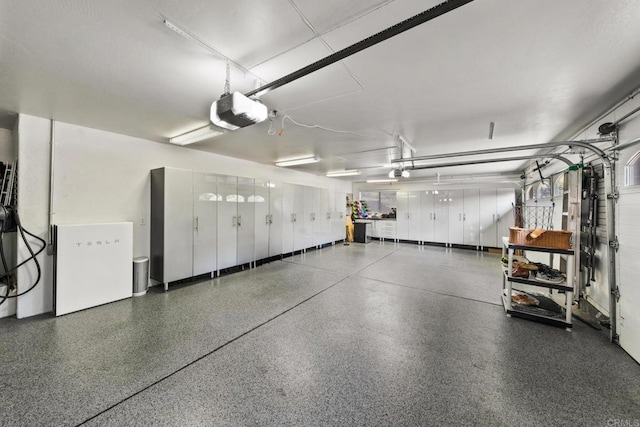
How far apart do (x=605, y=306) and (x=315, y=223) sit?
6.08 metres

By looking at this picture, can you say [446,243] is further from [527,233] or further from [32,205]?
[32,205]

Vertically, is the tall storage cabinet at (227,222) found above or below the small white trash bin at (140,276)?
above

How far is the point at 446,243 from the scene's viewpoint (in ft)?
27.3

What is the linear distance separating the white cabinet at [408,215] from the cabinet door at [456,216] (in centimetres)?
105

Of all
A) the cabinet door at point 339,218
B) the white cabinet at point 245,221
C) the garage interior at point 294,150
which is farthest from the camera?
the cabinet door at point 339,218

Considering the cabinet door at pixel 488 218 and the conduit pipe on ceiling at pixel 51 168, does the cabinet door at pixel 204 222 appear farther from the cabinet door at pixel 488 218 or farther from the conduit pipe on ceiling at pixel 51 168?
A: the cabinet door at pixel 488 218

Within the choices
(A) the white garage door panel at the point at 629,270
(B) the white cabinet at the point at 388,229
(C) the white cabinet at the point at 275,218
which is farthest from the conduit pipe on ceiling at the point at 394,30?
(B) the white cabinet at the point at 388,229

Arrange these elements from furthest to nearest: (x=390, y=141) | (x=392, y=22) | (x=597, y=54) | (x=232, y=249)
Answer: (x=232, y=249) → (x=390, y=141) → (x=597, y=54) → (x=392, y=22)

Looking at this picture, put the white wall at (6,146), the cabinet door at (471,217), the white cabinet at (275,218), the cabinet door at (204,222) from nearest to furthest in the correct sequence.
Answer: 1. the white wall at (6,146)
2. the cabinet door at (204,222)
3. the white cabinet at (275,218)
4. the cabinet door at (471,217)

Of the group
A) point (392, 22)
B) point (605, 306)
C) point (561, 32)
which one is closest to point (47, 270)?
point (392, 22)

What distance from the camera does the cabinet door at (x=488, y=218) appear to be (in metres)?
7.55

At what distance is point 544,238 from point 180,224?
541 cm

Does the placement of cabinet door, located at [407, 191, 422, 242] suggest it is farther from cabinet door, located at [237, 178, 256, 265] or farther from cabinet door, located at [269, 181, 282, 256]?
cabinet door, located at [237, 178, 256, 265]

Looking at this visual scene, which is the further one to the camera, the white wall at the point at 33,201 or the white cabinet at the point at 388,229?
the white cabinet at the point at 388,229
